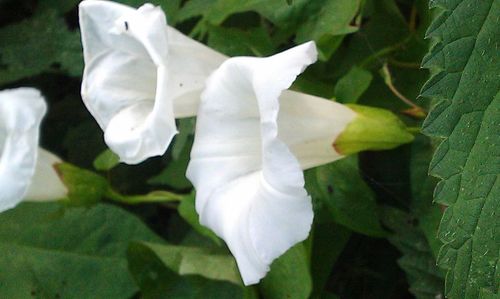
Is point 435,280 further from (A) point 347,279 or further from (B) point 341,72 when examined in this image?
(B) point 341,72

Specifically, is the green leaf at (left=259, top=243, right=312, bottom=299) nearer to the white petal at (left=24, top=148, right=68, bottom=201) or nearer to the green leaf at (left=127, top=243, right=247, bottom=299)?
the green leaf at (left=127, top=243, right=247, bottom=299)

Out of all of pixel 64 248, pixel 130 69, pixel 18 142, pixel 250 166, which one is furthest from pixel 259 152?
pixel 64 248

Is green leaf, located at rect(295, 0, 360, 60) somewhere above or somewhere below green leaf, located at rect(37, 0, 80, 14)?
above

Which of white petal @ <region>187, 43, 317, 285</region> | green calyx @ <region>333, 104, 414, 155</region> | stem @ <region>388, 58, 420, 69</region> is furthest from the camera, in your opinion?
stem @ <region>388, 58, 420, 69</region>

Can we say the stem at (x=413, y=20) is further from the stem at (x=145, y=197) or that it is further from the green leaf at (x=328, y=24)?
the stem at (x=145, y=197)

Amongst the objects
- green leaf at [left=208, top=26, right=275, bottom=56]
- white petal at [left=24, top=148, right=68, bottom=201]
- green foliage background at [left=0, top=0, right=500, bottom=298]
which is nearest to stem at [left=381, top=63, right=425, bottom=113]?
green foliage background at [left=0, top=0, right=500, bottom=298]
